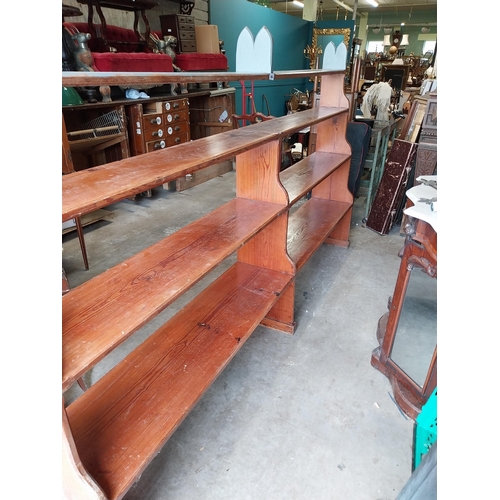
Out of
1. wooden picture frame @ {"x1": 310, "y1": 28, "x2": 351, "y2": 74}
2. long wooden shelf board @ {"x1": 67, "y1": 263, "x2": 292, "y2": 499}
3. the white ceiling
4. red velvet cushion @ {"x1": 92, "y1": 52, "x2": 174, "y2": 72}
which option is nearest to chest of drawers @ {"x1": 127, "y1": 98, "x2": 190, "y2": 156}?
red velvet cushion @ {"x1": 92, "y1": 52, "x2": 174, "y2": 72}

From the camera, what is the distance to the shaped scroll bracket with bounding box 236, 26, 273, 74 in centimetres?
183

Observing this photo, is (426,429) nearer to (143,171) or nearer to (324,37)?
(143,171)

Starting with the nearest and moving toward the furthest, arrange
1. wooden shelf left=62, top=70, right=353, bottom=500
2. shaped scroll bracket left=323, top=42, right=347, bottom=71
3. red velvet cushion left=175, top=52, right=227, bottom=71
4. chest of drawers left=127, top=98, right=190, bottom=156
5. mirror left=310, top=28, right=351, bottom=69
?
wooden shelf left=62, top=70, right=353, bottom=500
shaped scroll bracket left=323, top=42, right=347, bottom=71
chest of drawers left=127, top=98, right=190, bottom=156
red velvet cushion left=175, top=52, right=227, bottom=71
mirror left=310, top=28, right=351, bottom=69

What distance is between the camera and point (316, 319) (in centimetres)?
262

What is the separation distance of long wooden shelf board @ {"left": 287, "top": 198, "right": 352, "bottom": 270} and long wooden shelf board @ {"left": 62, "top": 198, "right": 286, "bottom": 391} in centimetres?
76

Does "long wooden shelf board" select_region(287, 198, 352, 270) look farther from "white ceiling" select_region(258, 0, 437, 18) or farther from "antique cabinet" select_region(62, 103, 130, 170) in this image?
"white ceiling" select_region(258, 0, 437, 18)

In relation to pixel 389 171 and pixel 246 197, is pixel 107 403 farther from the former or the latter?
pixel 389 171

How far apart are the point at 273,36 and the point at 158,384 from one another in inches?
362

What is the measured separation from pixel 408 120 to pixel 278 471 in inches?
159

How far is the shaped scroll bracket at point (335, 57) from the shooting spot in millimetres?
2892

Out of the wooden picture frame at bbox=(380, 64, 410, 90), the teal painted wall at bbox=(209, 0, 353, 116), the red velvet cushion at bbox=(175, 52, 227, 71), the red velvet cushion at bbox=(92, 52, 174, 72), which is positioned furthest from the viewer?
the wooden picture frame at bbox=(380, 64, 410, 90)
